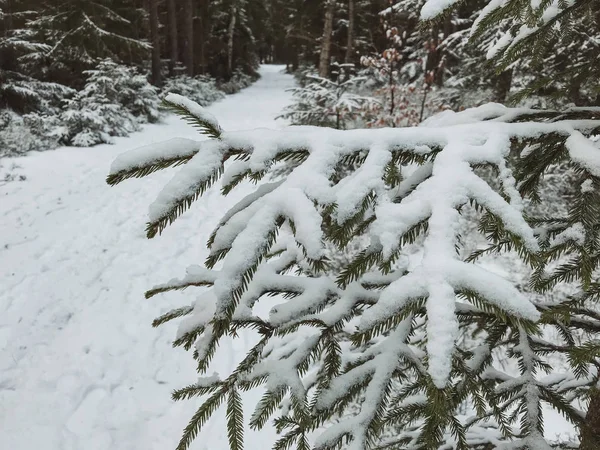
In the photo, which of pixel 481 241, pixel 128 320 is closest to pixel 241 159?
pixel 128 320

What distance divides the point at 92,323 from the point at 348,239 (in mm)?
4108

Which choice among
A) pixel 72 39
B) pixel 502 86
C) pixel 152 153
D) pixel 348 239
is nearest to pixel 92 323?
pixel 152 153

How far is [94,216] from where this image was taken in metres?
6.43

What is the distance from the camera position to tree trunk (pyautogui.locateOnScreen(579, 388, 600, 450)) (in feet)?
4.68

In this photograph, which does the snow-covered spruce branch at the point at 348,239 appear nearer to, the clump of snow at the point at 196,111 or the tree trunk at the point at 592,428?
the clump of snow at the point at 196,111

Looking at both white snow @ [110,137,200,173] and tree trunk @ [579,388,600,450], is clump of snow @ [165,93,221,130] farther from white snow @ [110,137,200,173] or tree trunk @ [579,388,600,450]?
tree trunk @ [579,388,600,450]

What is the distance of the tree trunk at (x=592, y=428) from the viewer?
143 cm

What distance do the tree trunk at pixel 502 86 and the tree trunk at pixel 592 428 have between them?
24.7 ft

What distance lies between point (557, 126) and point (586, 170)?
0.22 meters

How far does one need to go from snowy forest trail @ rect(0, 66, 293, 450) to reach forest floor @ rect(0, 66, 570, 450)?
0.01 metres

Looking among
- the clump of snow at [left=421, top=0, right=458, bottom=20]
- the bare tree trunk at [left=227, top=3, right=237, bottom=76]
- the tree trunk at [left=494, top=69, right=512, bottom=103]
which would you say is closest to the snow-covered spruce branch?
the clump of snow at [left=421, top=0, right=458, bottom=20]

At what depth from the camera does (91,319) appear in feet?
14.2

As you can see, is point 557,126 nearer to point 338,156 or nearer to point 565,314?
point 565,314

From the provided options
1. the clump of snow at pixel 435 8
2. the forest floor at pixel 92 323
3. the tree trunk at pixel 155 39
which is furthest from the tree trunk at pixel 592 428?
the tree trunk at pixel 155 39
